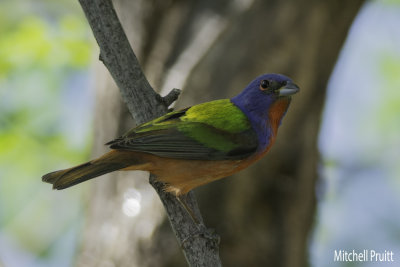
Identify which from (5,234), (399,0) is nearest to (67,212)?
(5,234)

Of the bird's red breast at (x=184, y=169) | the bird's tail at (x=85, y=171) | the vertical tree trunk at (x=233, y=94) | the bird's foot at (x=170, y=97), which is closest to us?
the bird's tail at (x=85, y=171)

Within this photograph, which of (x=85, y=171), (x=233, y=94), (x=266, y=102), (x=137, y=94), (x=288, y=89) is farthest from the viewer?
(x=233, y=94)

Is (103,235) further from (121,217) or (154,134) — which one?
(154,134)

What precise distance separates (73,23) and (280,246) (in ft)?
13.4

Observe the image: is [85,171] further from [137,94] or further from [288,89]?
[288,89]

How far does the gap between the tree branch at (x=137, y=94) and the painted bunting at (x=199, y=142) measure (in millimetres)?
131

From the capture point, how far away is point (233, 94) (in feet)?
21.6

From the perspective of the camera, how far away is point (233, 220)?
636cm

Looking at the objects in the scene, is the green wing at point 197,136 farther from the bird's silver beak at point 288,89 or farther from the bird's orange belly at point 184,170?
the bird's silver beak at point 288,89

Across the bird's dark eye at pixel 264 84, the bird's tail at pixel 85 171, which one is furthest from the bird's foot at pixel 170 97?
the bird's dark eye at pixel 264 84

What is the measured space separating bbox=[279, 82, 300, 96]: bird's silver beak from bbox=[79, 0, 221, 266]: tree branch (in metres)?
0.90

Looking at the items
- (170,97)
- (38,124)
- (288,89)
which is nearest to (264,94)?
(288,89)

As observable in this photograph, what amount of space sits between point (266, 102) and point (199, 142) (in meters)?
0.72

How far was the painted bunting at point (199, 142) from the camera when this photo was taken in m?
4.22
